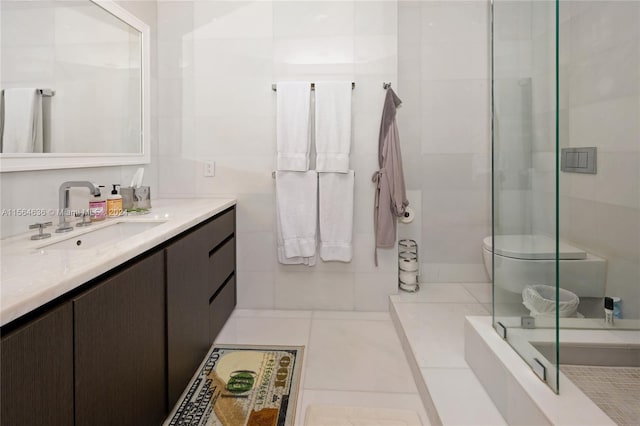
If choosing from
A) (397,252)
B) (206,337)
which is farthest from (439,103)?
(206,337)

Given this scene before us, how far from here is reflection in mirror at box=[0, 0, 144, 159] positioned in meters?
1.48

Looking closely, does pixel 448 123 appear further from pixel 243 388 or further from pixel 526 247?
pixel 243 388

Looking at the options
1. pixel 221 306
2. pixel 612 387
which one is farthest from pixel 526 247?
pixel 221 306

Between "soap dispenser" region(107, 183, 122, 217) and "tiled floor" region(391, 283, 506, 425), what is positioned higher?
"soap dispenser" region(107, 183, 122, 217)

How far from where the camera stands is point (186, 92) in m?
2.69

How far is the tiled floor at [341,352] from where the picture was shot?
5.74ft

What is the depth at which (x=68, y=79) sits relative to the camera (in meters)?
1.78

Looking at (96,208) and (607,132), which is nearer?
(96,208)

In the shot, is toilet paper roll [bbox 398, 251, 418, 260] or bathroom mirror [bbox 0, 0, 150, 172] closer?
bathroom mirror [bbox 0, 0, 150, 172]

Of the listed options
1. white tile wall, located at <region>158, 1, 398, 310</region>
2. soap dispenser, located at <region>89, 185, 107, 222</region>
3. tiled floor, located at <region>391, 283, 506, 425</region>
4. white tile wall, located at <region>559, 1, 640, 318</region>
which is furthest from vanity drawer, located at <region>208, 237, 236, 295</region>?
white tile wall, located at <region>559, 1, 640, 318</region>

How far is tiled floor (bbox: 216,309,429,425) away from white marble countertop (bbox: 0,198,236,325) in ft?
3.02

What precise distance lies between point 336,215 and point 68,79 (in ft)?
5.27

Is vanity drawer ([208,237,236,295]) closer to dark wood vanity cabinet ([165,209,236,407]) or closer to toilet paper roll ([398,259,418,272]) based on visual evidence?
dark wood vanity cabinet ([165,209,236,407])

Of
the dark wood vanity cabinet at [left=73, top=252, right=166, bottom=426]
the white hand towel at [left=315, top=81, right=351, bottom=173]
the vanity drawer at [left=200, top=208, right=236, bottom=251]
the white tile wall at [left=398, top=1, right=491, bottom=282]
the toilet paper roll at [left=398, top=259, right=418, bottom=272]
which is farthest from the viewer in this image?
the white tile wall at [left=398, top=1, right=491, bottom=282]
